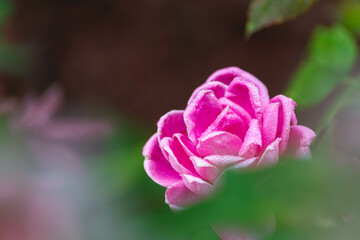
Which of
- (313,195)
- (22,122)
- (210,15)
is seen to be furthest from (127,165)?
(313,195)

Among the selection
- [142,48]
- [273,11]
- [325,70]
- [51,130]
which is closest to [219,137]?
[273,11]

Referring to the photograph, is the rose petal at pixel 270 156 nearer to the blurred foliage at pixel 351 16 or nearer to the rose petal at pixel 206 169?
the rose petal at pixel 206 169

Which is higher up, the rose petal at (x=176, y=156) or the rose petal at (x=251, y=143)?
the rose petal at (x=251, y=143)

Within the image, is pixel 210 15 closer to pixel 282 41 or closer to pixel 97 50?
pixel 282 41

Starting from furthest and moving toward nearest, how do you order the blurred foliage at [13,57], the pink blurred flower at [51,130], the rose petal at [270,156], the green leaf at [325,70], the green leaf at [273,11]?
1. the blurred foliage at [13,57]
2. the pink blurred flower at [51,130]
3. the green leaf at [325,70]
4. the green leaf at [273,11]
5. the rose petal at [270,156]

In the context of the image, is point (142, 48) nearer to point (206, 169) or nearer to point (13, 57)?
point (13, 57)

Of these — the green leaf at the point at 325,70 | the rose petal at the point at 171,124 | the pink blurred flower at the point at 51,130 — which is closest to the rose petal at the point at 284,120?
the rose petal at the point at 171,124

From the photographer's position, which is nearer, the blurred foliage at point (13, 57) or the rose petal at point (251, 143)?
the rose petal at point (251, 143)
